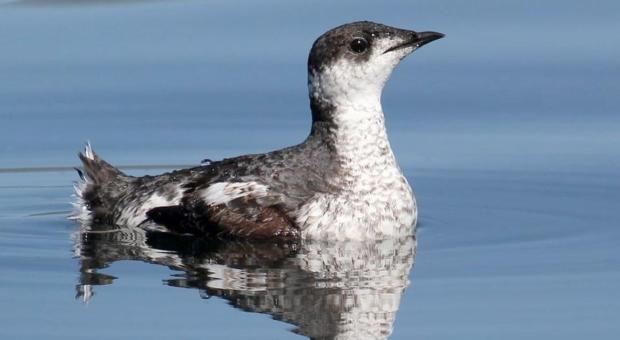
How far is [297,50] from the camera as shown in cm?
1731

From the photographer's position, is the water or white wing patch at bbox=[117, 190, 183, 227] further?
white wing patch at bbox=[117, 190, 183, 227]

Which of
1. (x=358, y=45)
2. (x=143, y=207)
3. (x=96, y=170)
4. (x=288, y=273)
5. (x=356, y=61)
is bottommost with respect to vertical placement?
(x=288, y=273)

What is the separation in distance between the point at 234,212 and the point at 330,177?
688 millimetres

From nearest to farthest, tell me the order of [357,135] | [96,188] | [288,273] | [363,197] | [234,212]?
[288,273] → [363,197] → [234,212] → [357,135] → [96,188]

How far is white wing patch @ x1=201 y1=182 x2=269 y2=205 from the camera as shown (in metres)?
12.6

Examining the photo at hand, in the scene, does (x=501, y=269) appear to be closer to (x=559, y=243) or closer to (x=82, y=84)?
(x=559, y=243)

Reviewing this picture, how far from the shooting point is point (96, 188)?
1369cm

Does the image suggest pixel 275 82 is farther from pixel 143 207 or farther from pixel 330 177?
pixel 330 177

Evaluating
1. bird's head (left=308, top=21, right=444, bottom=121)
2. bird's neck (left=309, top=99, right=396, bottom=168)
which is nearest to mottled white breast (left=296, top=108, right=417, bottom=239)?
bird's neck (left=309, top=99, right=396, bottom=168)

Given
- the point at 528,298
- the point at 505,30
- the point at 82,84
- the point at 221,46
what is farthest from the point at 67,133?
the point at 528,298

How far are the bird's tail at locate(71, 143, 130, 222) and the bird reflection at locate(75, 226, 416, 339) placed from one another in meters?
0.24

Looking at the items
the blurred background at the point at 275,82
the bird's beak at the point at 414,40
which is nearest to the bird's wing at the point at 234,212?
the bird's beak at the point at 414,40

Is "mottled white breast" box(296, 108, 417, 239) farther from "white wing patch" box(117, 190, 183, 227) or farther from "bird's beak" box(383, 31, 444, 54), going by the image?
"white wing patch" box(117, 190, 183, 227)

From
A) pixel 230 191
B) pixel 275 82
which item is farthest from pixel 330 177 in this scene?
pixel 275 82
